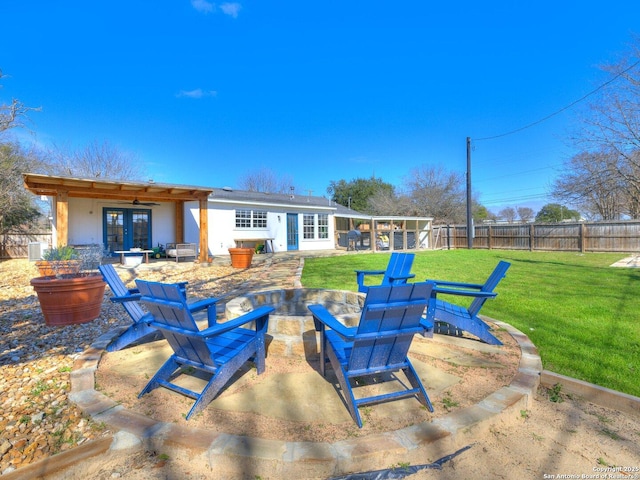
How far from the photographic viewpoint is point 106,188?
429 inches

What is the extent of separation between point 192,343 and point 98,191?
1164cm

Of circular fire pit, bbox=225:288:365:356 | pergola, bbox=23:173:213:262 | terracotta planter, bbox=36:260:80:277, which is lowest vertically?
circular fire pit, bbox=225:288:365:356

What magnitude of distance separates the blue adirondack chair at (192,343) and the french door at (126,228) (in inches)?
525

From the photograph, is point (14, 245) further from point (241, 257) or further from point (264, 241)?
point (241, 257)

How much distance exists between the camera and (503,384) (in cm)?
260

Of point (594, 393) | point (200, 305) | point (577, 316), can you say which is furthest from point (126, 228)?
point (594, 393)

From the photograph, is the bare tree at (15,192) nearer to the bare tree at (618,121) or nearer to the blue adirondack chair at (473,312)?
the blue adirondack chair at (473,312)

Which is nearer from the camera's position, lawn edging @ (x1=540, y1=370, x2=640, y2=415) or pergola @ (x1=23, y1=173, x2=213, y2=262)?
lawn edging @ (x1=540, y1=370, x2=640, y2=415)

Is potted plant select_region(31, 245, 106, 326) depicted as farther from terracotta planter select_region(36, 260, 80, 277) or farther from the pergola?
the pergola

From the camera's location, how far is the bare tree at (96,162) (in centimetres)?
2331

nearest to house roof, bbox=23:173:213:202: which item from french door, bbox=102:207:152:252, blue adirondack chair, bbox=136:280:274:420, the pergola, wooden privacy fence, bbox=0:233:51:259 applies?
the pergola

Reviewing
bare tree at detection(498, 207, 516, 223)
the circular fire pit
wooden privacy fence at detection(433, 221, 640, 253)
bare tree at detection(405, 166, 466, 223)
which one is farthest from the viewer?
bare tree at detection(498, 207, 516, 223)

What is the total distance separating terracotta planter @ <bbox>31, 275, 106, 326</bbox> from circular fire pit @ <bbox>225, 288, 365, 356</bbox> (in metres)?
2.36

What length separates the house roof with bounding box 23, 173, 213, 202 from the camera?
9445 millimetres
